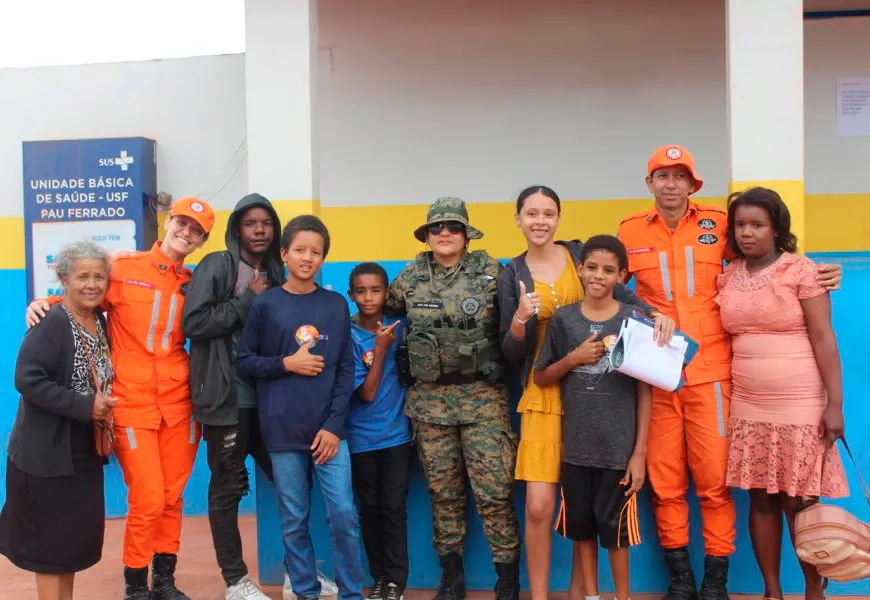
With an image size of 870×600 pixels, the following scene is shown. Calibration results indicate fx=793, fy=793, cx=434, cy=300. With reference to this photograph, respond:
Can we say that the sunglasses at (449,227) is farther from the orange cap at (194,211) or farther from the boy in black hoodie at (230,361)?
the orange cap at (194,211)

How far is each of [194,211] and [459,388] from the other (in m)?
1.43

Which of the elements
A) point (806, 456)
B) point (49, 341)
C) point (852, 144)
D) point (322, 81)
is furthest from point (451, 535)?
point (852, 144)

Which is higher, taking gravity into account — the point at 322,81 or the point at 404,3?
the point at 404,3

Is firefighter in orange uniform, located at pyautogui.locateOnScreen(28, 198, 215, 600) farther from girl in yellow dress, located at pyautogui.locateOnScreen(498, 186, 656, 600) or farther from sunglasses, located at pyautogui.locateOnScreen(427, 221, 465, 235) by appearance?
girl in yellow dress, located at pyautogui.locateOnScreen(498, 186, 656, 600)

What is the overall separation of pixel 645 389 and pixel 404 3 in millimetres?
4045

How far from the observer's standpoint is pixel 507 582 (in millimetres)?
3564

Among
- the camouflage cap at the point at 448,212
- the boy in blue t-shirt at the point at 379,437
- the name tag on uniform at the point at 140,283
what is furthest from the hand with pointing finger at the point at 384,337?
the name tag on uniform at the point at 140,283

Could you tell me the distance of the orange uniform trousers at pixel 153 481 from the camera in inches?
136

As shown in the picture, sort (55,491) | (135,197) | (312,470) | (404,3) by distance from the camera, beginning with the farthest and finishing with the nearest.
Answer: (404,3)
(135,197)
(312,470)
(55,491)

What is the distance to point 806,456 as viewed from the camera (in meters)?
3.19

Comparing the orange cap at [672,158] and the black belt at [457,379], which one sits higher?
the orange cap at [672,158]

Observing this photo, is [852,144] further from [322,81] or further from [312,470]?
[312,470]

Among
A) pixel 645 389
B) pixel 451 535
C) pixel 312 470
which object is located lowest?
pixel 451 535

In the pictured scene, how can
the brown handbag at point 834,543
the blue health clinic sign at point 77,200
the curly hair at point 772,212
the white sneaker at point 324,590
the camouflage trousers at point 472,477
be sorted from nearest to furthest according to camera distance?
the brown handbag at point 834,543
the curly hair at point 772,212
the camouflage trousers at point 472,477
the white sneaker at point 324,590
the blue health clinic sign at point 77,200
